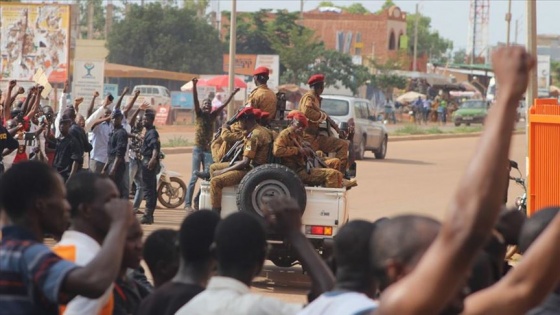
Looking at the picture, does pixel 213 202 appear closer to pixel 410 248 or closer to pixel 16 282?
pixel 16 282

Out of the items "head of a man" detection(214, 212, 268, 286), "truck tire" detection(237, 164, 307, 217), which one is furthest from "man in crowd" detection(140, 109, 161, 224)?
"head of a man" detection(214, 212, 268, 286)

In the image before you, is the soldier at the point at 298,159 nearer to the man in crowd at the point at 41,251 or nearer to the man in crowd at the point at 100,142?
the man in crowd at the point at 100,142

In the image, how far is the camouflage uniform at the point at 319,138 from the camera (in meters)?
13.3

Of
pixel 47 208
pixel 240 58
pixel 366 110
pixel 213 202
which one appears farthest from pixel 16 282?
pixel 240 58

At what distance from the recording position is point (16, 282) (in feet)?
12.4

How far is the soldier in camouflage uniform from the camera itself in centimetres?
1173

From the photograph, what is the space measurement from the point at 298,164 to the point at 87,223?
7.62 metres

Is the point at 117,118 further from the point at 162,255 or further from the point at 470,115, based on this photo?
the point at 470,115

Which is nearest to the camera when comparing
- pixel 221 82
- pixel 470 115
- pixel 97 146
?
pixel 97 146

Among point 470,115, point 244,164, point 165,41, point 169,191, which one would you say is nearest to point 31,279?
point 244,164

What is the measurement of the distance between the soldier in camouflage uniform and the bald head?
28.0 ft

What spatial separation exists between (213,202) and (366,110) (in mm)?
18177

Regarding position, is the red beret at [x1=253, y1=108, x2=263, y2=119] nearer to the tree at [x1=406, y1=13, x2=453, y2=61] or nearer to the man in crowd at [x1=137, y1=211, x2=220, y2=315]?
the man in crowd at [x1=137, y1=211, x2=220, y2=315]

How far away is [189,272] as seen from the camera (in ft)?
14.0
